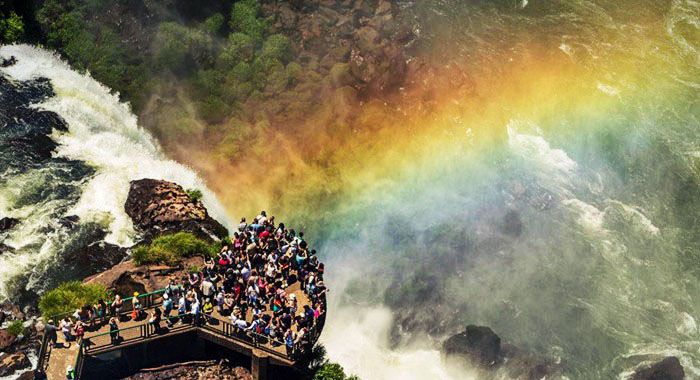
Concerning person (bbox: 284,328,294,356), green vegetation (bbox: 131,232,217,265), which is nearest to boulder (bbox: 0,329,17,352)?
green vegetation (bbox: 131,232,217,265)

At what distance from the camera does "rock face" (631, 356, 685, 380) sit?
57.2m

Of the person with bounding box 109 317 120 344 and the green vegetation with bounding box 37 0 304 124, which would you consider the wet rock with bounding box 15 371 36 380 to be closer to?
the person with bounding box 109 317 120 344

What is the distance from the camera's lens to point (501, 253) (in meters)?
65.9

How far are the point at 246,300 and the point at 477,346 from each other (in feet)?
55.4

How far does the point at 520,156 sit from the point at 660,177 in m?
11.3

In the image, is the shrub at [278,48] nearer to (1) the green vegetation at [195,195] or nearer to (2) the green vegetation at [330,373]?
(1) the green vegetation at [195,195]

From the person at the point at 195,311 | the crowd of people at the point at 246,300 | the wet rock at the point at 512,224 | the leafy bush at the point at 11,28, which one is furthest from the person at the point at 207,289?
the leafy bush at the point at 11,28

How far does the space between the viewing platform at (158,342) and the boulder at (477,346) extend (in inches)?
518

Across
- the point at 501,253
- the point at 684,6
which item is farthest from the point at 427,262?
the point at 684,6

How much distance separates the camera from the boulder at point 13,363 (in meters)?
45.1

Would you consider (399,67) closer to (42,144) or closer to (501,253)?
(501,253)

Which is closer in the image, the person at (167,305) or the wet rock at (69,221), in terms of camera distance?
the person at (167,305)

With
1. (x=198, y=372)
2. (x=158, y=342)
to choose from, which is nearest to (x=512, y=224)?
(x=198, y=372)

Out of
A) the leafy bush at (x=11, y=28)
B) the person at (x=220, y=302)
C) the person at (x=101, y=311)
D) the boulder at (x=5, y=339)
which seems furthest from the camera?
the leafy bush at (x=11, y=28)
